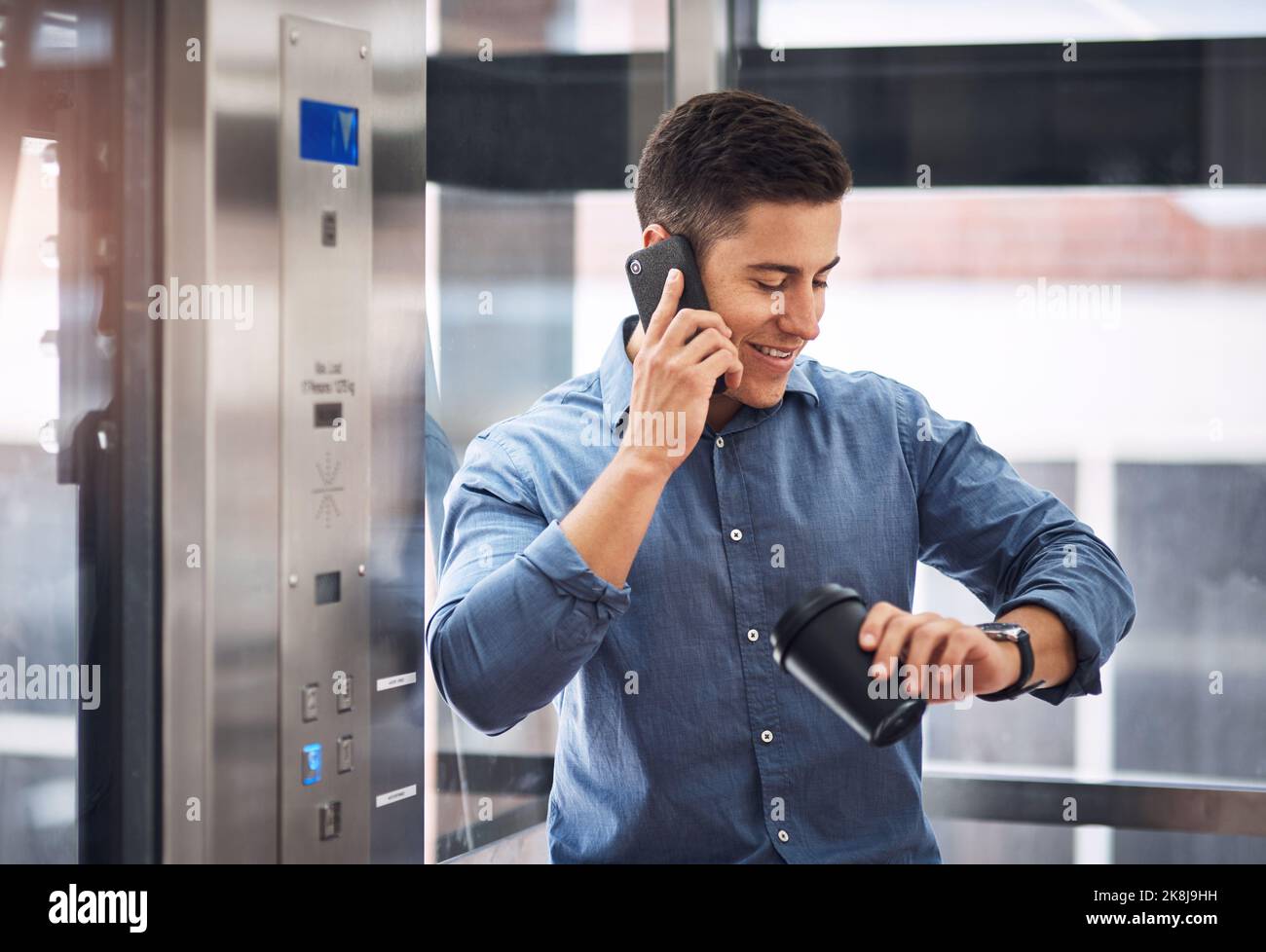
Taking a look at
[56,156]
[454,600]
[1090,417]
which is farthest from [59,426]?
[1090,417]

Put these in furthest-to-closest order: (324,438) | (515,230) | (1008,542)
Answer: (515,230), (1008,542), (324,438)

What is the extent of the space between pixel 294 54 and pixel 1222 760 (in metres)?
1.92

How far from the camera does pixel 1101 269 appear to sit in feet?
7.51

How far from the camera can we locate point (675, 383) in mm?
1430

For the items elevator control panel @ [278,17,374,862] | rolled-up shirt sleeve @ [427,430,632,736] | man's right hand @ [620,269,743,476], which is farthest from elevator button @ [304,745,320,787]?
man's right hand @ [620,269,743,476]

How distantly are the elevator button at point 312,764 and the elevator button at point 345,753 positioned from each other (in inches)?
1.3

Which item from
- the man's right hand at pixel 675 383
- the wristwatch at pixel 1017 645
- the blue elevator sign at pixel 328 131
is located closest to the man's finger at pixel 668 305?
the man's right hand at pixel 675 383

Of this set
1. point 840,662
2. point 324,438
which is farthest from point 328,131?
point 840,662

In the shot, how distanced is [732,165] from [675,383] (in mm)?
282

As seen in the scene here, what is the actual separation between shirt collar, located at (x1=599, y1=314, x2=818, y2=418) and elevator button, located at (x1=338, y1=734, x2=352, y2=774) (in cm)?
49

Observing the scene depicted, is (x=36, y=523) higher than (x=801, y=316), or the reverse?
(x=801, y=316)

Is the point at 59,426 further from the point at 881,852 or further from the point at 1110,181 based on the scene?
the point at 1110,181

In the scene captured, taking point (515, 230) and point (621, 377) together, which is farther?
point (515, 230)

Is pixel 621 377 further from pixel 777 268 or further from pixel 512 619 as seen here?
→ pixel 512 619
